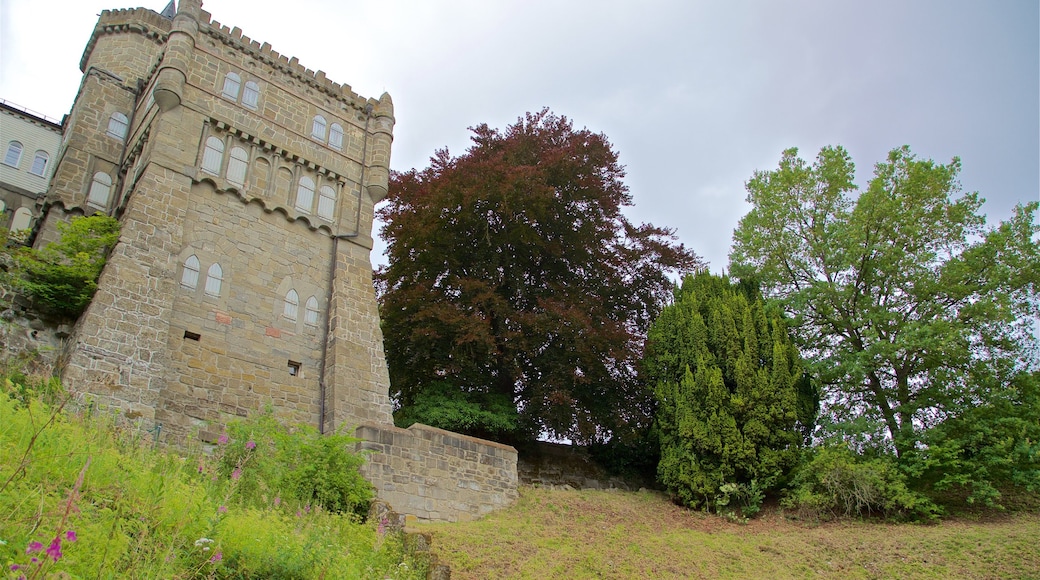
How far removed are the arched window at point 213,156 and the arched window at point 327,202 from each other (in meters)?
2.80

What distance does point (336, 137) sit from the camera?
21.3 metres

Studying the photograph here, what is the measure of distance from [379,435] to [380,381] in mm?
3089

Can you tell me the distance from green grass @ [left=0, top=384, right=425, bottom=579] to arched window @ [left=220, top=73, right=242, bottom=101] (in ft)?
40.4

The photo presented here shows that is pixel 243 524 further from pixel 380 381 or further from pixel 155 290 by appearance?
pixel 380 381

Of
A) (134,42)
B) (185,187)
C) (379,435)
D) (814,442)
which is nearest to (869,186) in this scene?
(814,442)

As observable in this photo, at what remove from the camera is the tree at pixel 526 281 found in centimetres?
2089

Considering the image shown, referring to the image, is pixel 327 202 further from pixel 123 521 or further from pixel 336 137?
pixel 123 521

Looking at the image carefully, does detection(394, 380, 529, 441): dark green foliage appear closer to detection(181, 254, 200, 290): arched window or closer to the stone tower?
the stone tower

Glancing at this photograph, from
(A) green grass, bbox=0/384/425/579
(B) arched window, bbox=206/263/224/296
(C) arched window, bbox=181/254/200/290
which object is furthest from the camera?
(B) arched window, bbox=206/263/224/296

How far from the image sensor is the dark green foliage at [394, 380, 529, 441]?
1956 centimetres

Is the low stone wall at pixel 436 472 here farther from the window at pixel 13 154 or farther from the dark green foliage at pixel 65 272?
the window at pixel 13 154

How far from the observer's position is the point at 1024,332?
19094 millimetres

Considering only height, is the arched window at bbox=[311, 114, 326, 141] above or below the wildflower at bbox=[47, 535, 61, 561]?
above

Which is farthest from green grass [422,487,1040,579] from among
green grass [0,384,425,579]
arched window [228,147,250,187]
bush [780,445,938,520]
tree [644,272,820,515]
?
arched window [228,147,250,187]
